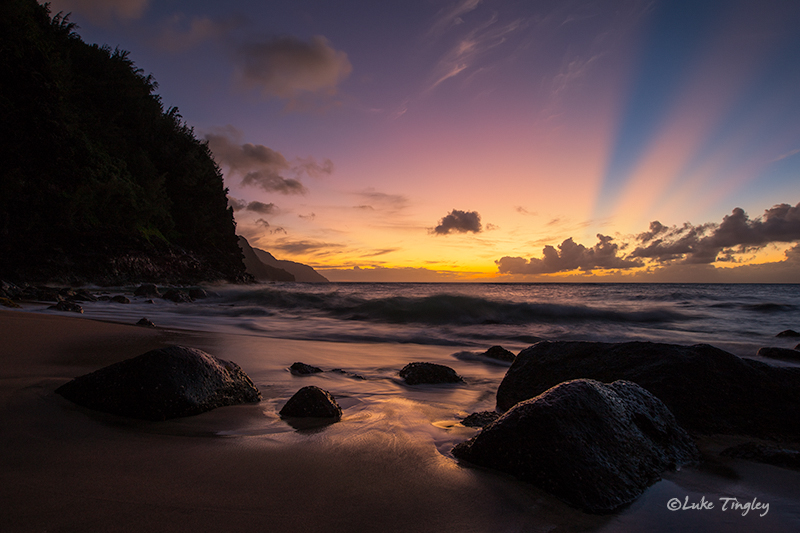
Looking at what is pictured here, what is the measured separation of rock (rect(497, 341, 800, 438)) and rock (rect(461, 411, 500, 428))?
0.56 metres

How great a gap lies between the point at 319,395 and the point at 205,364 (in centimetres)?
84

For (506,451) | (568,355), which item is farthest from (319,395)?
(568,355)

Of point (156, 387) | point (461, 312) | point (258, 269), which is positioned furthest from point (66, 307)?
point (258, 269)

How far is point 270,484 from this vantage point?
1.50 m

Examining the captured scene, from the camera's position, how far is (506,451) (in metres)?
1.77

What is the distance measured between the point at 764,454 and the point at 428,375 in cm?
274

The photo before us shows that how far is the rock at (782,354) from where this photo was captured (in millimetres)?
5430

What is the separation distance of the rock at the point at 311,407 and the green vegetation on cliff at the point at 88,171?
1838 centimetres

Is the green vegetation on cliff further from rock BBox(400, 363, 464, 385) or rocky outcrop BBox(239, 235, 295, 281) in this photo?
rocky outcrop BBox(239, 235, 295, 281)

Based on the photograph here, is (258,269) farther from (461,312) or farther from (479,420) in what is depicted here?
(479,420)

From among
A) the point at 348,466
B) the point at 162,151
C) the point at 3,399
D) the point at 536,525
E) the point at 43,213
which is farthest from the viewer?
the point at 162,151

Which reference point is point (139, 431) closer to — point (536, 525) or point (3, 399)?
point (3, 399)

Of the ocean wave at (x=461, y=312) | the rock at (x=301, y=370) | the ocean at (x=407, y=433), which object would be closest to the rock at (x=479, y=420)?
the ocean at (x=407, y=433)

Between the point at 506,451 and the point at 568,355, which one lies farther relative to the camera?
the point at 568,355
